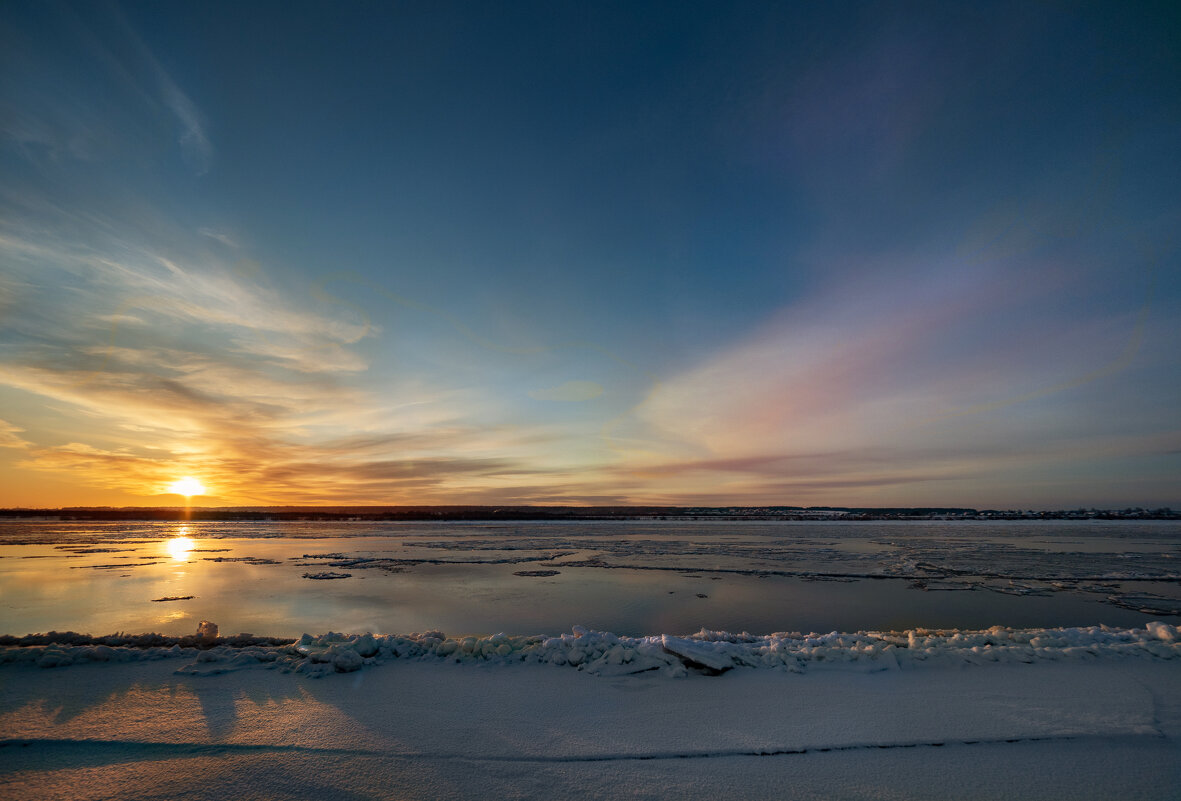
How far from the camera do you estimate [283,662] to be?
5906 mm

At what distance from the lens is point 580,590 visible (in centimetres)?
1162

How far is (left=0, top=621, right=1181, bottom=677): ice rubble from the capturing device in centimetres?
580

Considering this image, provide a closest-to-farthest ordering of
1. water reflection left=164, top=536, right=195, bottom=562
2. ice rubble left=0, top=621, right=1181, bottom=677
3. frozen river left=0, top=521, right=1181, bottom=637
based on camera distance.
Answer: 1. ice rubble left=0, top=621, right=1181, bottom=677
2. frozen river left=0, top=521, right=1181, bottom=637
3. water reflection left=164, top=536, right=195, bottom=562

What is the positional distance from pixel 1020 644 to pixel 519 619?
7.23 m

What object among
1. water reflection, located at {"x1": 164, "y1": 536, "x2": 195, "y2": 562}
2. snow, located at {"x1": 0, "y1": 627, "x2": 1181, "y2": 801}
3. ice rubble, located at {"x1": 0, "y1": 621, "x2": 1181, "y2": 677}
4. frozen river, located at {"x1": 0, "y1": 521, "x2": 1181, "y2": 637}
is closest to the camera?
snow, located at {"x1": 0, "y1": 627, "x2": 1181, "y2": 801}

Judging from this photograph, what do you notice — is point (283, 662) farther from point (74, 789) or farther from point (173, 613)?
point (173, 613)

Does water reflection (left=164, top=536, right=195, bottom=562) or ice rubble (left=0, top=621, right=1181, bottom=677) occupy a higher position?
ice rubble (left=0, top=621, right=1181, bottom=677)

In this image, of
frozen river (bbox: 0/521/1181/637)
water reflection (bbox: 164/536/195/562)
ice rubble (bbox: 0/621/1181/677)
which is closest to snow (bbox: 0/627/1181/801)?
ice rubble (bbox: 0/621/1181/677)

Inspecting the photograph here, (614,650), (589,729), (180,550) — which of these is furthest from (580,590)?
(180,550)

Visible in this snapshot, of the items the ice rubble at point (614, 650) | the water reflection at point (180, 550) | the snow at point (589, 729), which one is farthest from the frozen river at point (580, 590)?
the snow at point (589, 729)

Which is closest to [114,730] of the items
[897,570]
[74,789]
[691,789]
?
[74,789]

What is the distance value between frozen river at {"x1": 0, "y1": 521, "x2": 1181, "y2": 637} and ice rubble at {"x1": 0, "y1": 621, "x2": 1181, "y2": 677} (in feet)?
Result: 4.40

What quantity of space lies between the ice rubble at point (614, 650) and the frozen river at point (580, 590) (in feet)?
4.40

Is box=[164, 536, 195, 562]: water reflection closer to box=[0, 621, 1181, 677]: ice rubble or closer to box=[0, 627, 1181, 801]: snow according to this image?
box=[0, 621, 1181, 677]: ice rubble
